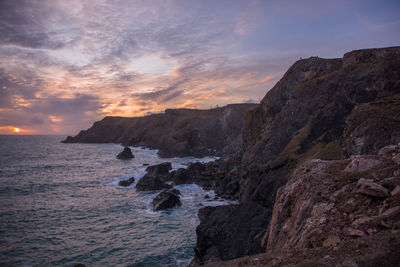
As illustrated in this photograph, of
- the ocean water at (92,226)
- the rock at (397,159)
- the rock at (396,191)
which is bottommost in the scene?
A: the ocean water at (92,226)

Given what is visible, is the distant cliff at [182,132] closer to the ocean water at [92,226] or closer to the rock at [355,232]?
the ocean water at [92,226]

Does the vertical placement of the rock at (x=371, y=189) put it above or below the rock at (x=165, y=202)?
above

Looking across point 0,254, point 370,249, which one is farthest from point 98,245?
point 370,249

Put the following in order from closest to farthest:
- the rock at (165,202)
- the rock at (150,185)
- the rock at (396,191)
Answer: the rock at (396,191) → the rock at (165,202) → the rock at (150,185)

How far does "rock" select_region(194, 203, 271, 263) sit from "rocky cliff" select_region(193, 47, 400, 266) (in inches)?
3.8

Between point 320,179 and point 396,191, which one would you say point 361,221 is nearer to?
point 396,191

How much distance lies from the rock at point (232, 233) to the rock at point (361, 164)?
793 centimetres

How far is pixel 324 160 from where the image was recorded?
40.1ft

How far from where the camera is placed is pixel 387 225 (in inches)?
212

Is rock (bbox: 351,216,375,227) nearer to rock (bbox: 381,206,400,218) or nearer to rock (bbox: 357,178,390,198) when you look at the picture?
rock (bbox: 381,206,400,218)

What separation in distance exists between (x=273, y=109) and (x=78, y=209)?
112ft

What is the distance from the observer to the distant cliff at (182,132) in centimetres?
8519

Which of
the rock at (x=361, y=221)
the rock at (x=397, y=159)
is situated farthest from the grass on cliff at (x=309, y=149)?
the rock at (x=361, y=221)

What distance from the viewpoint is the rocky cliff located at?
6.30m
